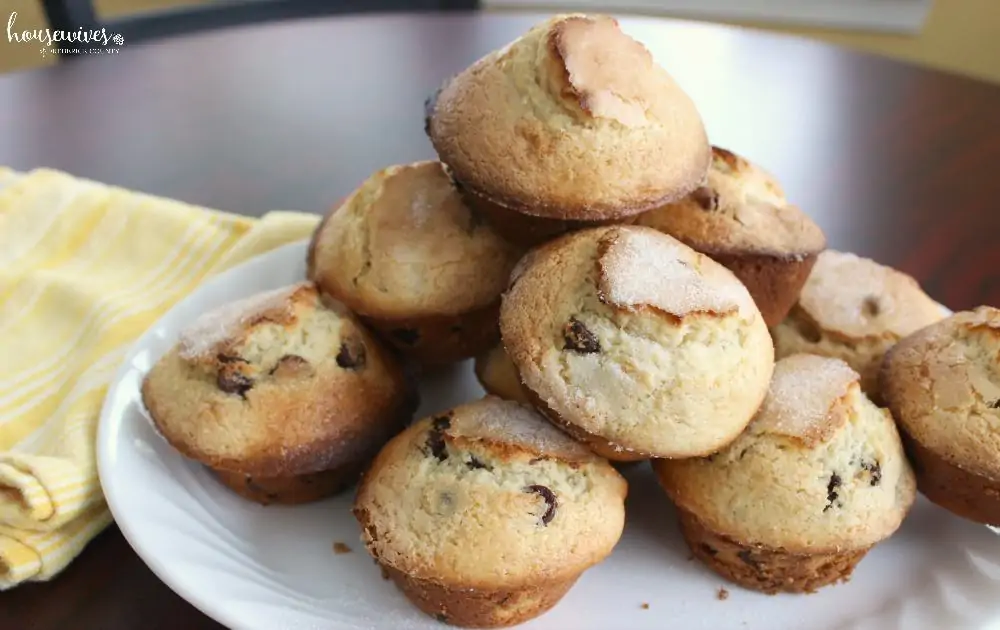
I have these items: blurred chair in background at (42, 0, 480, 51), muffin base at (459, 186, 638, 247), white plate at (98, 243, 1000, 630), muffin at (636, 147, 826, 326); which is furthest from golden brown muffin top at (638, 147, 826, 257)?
blurred chair in background at (42, 0, 480, 51)

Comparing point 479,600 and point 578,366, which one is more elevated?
point 578,366

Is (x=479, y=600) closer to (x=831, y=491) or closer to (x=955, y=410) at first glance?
(x=831, y=491)

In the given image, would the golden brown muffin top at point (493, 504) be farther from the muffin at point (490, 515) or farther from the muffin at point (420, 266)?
the muffin at point (420, 266)

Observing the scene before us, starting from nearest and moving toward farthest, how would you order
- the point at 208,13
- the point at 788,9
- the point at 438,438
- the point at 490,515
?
the point at 490,515, the point at 438,438, the point at 208,13, the point at 788,9

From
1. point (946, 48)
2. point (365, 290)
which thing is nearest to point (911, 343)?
point (365, 290)

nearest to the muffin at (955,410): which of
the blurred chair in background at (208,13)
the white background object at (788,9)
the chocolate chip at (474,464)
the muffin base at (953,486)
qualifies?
the muffin base at (953,486)

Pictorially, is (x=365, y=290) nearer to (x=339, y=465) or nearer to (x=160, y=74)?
(x=339, y=465)

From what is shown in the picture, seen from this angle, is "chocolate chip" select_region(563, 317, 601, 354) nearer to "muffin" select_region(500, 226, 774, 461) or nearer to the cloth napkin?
"muffin" select_region(500, 226, 774, 461)

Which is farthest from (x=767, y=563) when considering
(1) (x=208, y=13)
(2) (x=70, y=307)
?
(1) (x=208, y=13)

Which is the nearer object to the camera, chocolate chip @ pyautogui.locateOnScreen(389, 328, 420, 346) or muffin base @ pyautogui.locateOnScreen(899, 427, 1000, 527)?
muffin base @ pyautogui.locateOnScreen(899, 427, 1000, 527)
